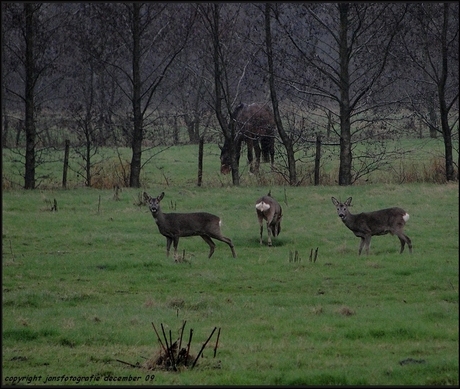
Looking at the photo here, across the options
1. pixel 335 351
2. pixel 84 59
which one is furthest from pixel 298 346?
pixel 84 59

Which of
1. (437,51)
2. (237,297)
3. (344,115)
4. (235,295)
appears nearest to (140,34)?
(344,115)

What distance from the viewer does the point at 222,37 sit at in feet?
103

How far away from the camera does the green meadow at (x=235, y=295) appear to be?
379 inches

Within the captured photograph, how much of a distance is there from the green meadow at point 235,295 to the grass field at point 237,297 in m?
0.03

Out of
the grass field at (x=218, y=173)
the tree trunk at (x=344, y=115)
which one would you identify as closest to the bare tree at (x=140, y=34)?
the grass field at (x=218, y=173)

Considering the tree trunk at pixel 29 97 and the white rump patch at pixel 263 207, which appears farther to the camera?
the tree trunk at pixel 29 97

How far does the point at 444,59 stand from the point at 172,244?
13.1 m

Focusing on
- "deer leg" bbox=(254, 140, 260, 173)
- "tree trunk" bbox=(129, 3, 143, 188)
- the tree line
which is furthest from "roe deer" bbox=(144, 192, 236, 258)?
"deer leg" bbox=(254, 140, 260, 173)

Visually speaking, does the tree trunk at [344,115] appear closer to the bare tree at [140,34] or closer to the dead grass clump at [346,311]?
the bare tree at [140,34]

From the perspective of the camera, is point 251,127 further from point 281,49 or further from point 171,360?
point 171,360

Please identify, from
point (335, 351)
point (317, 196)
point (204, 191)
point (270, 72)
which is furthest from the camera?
point (270, 72)

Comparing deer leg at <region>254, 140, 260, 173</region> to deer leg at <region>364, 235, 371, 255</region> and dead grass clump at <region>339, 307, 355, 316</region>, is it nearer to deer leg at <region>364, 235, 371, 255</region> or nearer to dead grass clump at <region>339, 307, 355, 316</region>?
deer leg at <region>364, 235, 371, 255</region>

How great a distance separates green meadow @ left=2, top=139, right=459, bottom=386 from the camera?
9.62m

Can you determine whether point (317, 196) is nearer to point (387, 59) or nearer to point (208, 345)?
point (387, 59)
